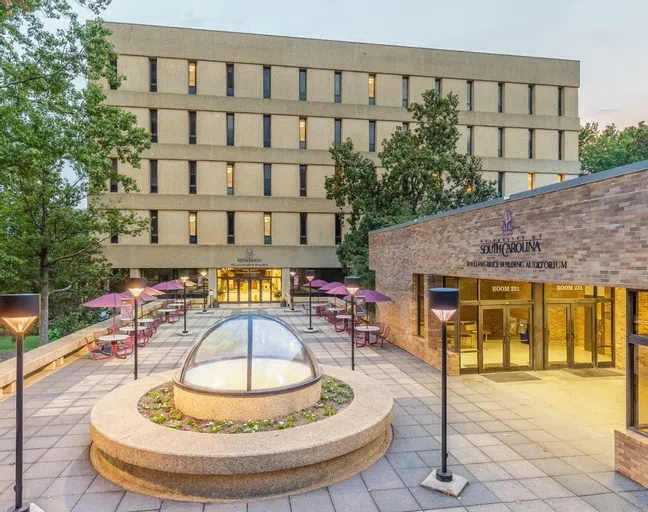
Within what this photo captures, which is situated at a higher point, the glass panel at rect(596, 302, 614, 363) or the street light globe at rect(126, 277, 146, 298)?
the street light globe at rect(126, 277, 146, 298)

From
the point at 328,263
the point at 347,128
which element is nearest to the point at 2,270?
the point at 328,263

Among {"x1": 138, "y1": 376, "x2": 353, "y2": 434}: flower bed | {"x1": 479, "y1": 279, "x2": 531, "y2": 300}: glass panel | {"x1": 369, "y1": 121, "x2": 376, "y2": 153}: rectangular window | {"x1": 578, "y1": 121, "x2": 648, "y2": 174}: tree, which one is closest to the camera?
{"x1": 138, "y1": 376, "x2": 353, "y2": 434}: flower bed

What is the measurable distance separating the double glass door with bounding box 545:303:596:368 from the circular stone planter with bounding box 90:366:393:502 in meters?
8.25

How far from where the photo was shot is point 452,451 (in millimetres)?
7066

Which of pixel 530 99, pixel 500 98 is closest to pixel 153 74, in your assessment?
pixel 500 98

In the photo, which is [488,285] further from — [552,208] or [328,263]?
[328,263]

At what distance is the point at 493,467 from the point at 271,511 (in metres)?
3.58

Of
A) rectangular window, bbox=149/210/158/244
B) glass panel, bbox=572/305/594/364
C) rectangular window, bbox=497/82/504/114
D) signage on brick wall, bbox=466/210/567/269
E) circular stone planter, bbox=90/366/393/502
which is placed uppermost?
rectangular window, bbox=497/82/504/114

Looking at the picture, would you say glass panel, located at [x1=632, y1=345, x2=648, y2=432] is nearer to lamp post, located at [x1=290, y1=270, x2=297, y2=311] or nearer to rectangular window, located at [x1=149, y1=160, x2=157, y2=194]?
lamp post, located at [x1=290, y1=270, x2=297, y2=311]

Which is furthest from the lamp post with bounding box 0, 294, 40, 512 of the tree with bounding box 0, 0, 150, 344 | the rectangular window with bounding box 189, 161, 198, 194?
the rectangular window with bounding box 189, 161, 198, 194

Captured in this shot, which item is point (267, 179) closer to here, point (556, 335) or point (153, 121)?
point (153, 121)

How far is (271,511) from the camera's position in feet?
17.4

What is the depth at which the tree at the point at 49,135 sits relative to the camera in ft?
41.0

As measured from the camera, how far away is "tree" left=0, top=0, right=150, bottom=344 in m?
12.5
